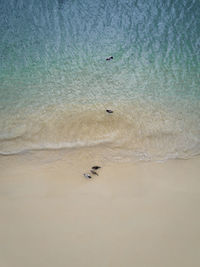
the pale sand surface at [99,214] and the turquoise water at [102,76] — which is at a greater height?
the turquoise water at [102,76]

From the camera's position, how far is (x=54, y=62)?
571 centimetres

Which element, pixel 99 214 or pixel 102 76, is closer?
pixel 99 214

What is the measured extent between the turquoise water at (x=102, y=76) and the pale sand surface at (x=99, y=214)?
0.38m

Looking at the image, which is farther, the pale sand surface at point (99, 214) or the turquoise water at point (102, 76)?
the turquoise water at point (102, 76)

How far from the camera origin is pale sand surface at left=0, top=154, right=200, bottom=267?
3037mm

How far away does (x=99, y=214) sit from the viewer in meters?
3.35

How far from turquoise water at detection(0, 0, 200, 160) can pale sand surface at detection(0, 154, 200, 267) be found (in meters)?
0.38

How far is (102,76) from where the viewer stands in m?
5.42

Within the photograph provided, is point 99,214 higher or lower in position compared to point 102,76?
lower

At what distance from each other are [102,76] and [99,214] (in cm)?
312

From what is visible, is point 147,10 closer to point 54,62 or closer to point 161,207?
point 54,62

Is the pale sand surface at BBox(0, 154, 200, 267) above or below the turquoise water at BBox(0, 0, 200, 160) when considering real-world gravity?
below

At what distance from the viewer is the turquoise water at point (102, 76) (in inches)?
167

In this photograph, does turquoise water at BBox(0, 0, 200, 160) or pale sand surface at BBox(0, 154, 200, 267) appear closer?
pale sand surface at BBox(0, 154, 200, 267)
